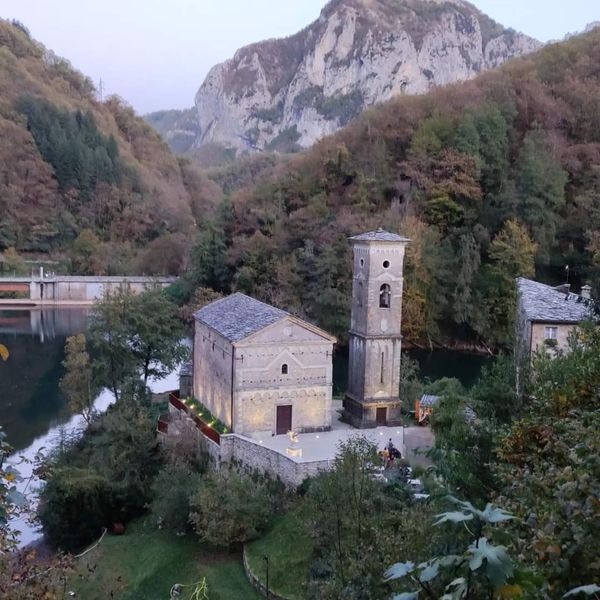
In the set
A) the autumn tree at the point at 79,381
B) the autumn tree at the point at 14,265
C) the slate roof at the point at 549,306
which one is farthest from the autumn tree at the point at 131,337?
the autumn tree at the point at 14,265

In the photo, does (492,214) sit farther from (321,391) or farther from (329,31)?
(329,31)

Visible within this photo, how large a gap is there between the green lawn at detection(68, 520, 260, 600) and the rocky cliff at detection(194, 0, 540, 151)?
116 m

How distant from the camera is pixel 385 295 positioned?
2359 centimetres

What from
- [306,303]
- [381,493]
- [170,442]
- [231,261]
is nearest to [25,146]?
[231,261]

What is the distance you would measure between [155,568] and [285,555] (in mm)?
3559

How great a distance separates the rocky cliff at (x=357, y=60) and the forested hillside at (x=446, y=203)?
7734 cm

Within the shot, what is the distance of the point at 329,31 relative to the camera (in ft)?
457

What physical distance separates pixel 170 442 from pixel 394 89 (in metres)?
115

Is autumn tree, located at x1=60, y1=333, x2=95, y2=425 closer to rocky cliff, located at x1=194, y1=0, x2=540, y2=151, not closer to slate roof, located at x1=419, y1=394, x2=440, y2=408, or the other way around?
slate roof, located at x1=419, y1=394, x2=440, y2=408

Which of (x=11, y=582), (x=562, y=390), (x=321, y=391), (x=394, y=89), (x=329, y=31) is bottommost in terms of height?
(x=321, y=391)

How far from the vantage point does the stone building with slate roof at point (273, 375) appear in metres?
22.2

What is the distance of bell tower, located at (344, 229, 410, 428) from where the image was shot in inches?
919

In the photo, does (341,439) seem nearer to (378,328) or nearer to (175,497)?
(378,328)

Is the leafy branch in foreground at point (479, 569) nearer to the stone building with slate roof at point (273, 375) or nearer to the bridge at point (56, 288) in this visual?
the stone building with slate roof at point (273, 375)
